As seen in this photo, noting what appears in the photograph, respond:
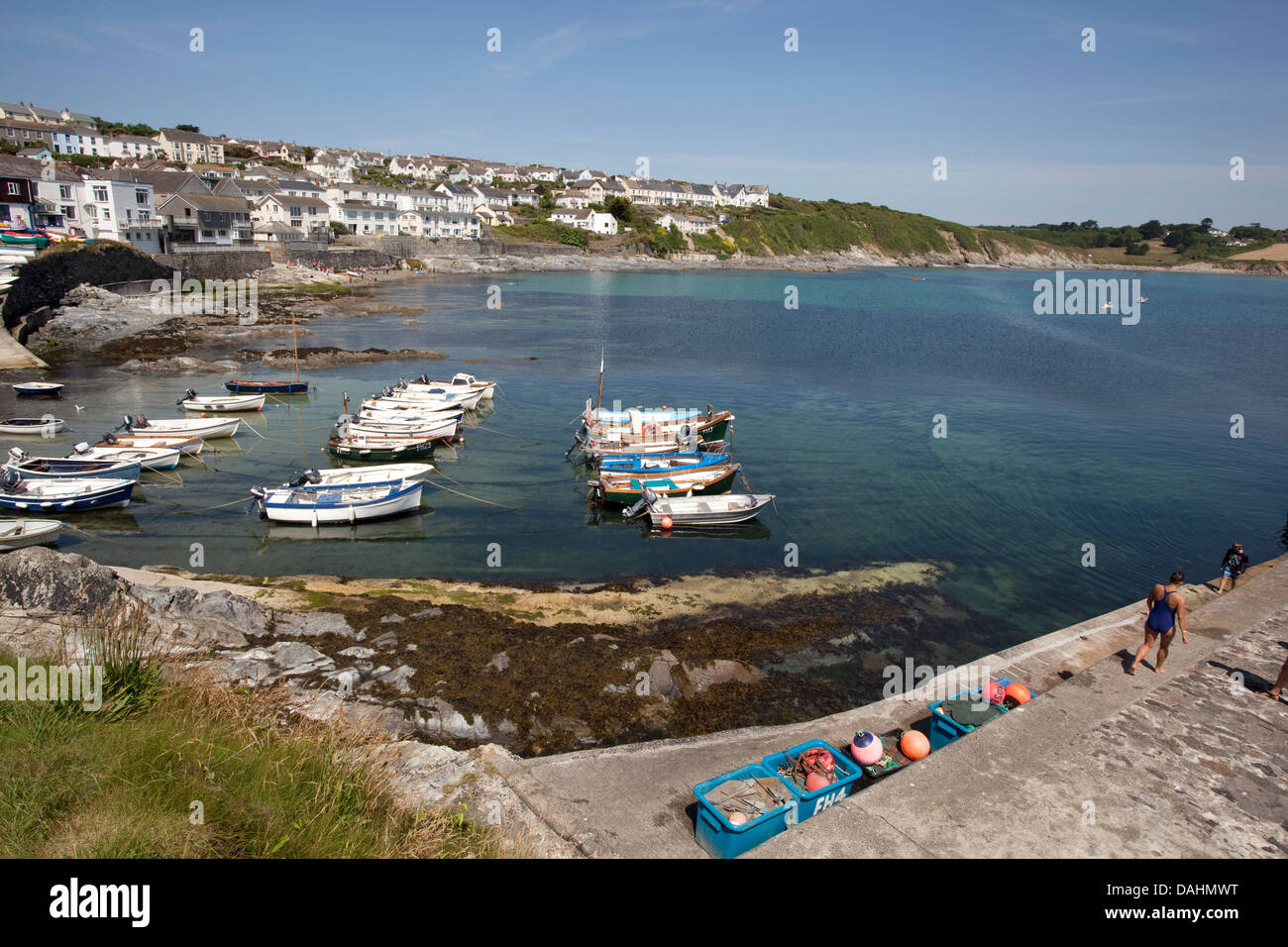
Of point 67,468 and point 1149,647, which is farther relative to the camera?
point 67,468

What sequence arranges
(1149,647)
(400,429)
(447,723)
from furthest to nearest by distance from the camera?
1. (400,429)
2. (447,723)
3. (1149,647)

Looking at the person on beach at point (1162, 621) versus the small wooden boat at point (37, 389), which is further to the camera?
the small wooden boat at point (37, 389)

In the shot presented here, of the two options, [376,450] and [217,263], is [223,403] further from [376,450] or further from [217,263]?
[217,263]

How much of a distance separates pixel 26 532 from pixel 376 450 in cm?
1117

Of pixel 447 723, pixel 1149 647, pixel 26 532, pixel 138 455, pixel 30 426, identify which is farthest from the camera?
pixel 30 426

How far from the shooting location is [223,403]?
1342 inches

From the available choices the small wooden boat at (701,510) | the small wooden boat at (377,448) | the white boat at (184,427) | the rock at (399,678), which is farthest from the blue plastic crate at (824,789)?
the white boat at (184,427)

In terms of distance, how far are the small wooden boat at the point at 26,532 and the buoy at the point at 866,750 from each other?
22.3m

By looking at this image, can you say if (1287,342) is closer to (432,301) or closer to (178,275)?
(432,301)

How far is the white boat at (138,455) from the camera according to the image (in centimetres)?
2547

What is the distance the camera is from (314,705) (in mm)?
11680

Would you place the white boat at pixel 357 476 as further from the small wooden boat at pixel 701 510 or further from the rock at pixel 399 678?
the rock at pixel 399 678

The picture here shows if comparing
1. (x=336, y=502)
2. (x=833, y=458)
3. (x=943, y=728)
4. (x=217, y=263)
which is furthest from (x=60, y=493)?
(x=217, y=263)
